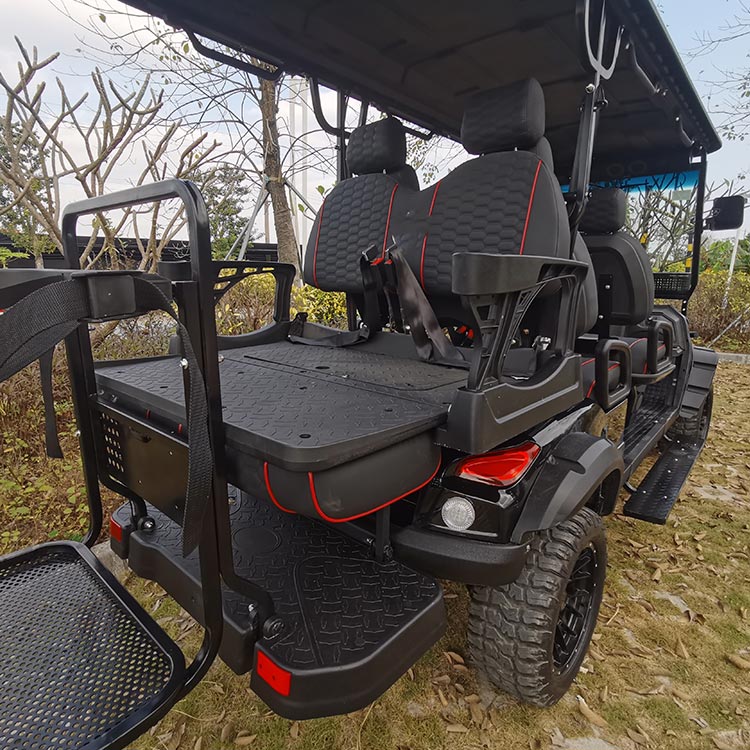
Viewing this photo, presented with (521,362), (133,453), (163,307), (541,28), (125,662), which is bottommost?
(125,662)

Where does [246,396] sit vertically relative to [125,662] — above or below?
above

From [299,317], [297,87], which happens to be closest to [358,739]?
[299,317]

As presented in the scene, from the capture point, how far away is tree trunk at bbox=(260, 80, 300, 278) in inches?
203

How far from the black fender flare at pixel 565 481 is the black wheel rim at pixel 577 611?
14.1 inches

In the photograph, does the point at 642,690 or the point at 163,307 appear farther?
the point at 642,690

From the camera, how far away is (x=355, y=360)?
2312mm

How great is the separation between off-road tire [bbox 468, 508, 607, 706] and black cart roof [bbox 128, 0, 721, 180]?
5.72ft

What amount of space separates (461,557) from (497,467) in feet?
0.91

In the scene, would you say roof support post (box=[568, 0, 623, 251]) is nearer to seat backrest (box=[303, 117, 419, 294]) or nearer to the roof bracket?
the roof bracket

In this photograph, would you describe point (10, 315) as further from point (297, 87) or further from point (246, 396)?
point (297, 87)

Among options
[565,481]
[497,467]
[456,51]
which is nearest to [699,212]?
[456,51]

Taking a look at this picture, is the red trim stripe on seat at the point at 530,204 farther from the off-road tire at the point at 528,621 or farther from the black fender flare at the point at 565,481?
the off-road tire at the point at 528,621

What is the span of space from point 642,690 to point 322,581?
130cm

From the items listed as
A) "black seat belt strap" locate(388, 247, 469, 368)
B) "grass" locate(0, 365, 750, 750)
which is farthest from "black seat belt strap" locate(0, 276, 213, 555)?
"black seat belt strap" locate(388, 247, 469, 368)
